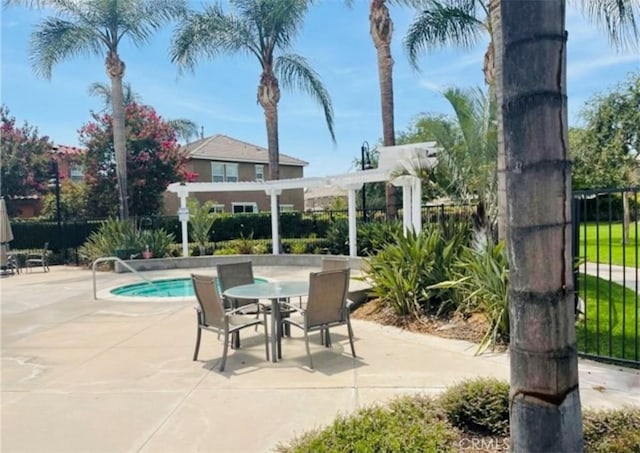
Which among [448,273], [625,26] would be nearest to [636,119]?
[625,26]

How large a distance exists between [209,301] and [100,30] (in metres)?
17.4

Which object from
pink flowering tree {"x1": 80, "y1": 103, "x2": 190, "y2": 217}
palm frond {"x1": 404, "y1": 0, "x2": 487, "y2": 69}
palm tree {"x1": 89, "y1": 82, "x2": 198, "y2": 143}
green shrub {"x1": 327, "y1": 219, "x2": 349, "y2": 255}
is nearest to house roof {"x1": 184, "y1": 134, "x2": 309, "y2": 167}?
palm tree {"x1": 89, "y1": 82, "x2": 198, "y2": 143}

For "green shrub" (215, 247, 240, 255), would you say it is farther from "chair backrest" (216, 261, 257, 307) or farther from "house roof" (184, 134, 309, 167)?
"house roof" (184, 134, 309, 167)

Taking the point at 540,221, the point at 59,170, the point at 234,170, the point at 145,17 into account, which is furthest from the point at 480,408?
the point at 234,170

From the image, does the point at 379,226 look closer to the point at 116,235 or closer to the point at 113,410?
the point at 116,235

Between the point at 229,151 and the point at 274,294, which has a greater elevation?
the point at 229,151

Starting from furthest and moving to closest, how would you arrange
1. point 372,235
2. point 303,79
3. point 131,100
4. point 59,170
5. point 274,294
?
1. point 131,100
2. point 59,170
3. point 303,79
4. point 372,235
5. point 274,294

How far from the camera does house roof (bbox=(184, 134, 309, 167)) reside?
30.8 meters

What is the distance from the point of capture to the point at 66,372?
5281 millimetres

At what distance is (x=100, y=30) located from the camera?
59.9 feet

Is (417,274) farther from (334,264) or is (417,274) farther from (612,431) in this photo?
(612,431)

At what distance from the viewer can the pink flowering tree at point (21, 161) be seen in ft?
85.8

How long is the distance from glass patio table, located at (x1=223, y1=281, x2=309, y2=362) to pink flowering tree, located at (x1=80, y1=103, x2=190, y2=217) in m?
18.6

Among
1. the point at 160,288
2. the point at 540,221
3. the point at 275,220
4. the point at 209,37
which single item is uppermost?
the point at 209,37
